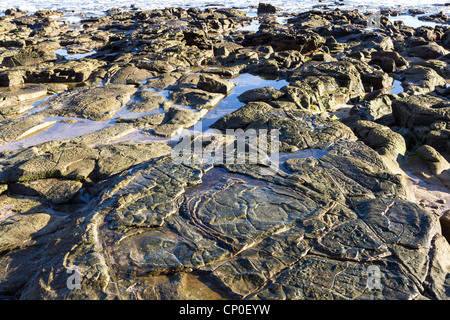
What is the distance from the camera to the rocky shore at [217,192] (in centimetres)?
275

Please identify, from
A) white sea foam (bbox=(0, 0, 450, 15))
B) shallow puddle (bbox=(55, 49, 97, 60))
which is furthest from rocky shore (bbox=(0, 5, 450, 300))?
white sea foam (bbox=(0, 0, 450, 15))

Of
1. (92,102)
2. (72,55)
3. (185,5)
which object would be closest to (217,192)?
(92,102)

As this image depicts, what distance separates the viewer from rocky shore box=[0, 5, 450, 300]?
2.75 metres

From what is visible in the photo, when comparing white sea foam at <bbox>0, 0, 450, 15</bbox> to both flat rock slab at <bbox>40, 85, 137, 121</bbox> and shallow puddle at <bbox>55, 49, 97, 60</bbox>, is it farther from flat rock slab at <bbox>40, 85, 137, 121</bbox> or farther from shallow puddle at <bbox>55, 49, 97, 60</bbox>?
flat rock slab at <bbox>40, 85, 137, 121</bbox>

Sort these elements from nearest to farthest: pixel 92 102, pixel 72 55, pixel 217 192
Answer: pixel 217 192
pixel 92 102
pixel 72 55

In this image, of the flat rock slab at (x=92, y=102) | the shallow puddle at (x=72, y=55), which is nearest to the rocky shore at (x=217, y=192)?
the flat rock slab at (x=92, y=102)

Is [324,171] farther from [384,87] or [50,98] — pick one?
[50,98]

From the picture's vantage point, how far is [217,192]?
381 centimetres

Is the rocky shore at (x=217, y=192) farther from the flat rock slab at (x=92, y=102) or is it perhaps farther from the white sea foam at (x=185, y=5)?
the white sea foam at (x=185, y=5)

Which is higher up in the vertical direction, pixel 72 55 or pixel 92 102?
pixel 92 102

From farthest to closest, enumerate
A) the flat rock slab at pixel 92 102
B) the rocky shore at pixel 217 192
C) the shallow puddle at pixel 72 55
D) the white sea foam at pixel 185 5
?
the white sea foam at pixel 185 5 < the shallow puddle at pixel 72 55 < the flat rock slab at pixel 92 102 < the rocky shore at pixel 217 192

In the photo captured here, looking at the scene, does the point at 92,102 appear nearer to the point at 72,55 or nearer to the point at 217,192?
the point at 217,192

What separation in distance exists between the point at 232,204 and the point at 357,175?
180 centimetres

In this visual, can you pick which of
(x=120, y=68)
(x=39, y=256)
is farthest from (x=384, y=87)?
(x=39, y=256)
